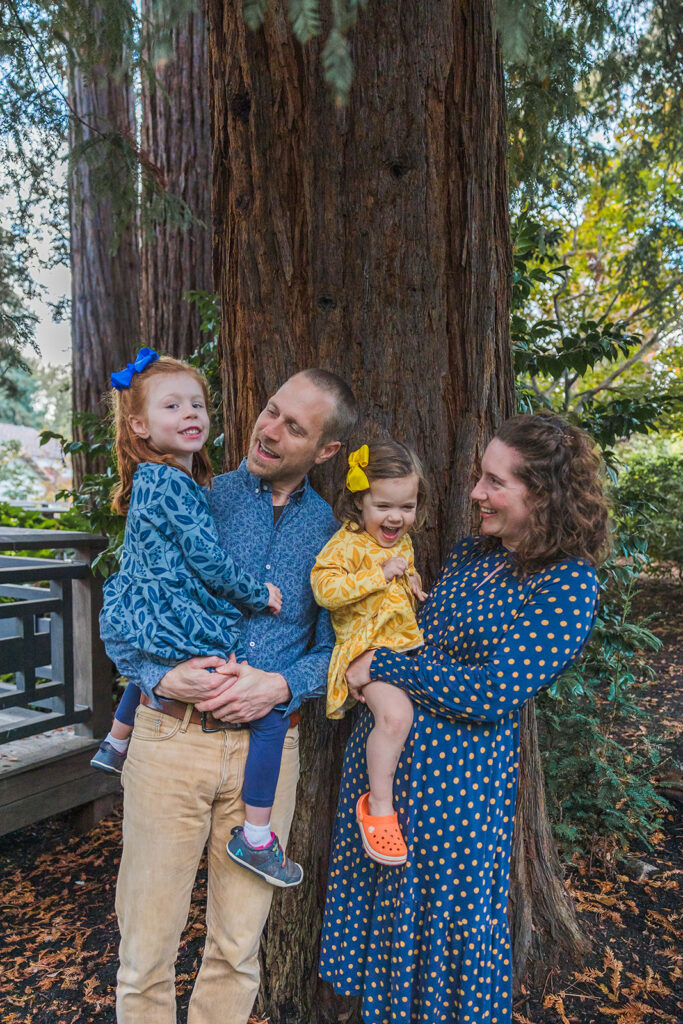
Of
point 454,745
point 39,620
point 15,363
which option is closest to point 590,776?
point 454,745

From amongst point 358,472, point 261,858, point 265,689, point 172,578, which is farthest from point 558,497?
point 261,858

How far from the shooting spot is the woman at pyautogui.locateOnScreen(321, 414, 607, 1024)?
5.68ft

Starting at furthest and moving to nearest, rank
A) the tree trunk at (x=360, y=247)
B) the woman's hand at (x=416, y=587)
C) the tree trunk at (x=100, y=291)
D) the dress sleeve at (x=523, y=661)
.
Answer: the tree trunk at (x=100, y=291), the tree trunk at (x=360, y=247), the woman's hand at (x=416, y=587), the dress sleeve at (x=523, y=661)

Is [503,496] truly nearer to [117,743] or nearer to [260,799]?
[260,799]

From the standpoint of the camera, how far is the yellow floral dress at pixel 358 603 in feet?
6.07

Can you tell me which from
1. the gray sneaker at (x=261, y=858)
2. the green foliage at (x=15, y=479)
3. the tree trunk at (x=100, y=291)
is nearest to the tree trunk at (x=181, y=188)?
the tree trunk at (x=100, y=291)

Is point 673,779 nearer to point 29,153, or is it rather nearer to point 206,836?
point 206,836

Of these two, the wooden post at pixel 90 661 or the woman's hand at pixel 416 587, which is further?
the wooden post at pixel 90 661

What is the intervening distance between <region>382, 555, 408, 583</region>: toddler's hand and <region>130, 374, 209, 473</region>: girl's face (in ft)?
1.96

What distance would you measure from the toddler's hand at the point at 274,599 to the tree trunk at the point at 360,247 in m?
0.49

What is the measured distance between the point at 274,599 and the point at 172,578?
0.93 feet

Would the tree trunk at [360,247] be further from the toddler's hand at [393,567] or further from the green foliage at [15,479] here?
the green foliage at [15,479]

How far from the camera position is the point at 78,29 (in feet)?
8.68

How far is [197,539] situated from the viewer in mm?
1789
